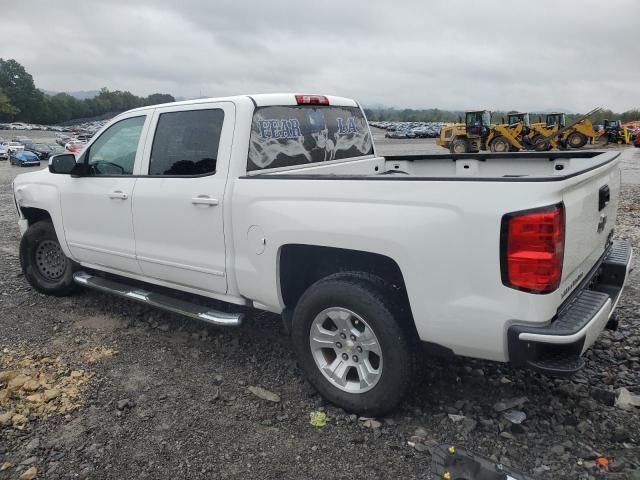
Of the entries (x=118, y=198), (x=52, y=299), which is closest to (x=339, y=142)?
(x=118, y=198)

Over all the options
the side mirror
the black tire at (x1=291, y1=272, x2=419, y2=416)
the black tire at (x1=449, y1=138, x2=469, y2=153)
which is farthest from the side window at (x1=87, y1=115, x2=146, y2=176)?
the black tire at (x1=449, y1=138, x2=469, y2=153)

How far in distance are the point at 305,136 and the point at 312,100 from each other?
335mm

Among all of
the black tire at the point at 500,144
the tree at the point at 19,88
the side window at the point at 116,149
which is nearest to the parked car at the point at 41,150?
the black tire at the point at 500,144

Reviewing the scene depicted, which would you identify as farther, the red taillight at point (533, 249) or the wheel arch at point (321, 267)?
the wheel arch at point (321, 267)

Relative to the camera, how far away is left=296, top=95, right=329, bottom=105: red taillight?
4041 mm

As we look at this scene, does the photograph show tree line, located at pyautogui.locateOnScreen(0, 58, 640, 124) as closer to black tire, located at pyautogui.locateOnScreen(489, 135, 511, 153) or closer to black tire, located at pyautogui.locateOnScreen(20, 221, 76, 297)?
black tire, located at pyautogui.locateOnScreen(489, 135, 511, 153)

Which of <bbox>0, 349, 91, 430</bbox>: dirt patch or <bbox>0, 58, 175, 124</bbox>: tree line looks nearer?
<bbox>0, 349, 91, 430</bbox>: dirt patch

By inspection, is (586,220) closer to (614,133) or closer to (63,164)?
(63,164)

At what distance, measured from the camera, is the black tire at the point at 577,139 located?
26969 millimetres

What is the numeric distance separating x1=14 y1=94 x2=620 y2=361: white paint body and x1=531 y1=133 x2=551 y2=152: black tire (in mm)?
25506

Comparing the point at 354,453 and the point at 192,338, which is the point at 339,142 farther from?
the point at 354,453

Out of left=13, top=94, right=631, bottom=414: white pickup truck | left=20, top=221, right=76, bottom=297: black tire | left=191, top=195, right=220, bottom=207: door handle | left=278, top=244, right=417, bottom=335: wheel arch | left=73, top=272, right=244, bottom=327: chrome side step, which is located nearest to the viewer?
left=13, top=94, right=631, bottom=414: white pickup truck

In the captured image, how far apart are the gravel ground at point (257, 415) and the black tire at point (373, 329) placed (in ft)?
0.50

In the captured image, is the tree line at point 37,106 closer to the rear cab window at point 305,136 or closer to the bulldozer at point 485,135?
the bulldozer at point 485,135
